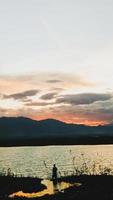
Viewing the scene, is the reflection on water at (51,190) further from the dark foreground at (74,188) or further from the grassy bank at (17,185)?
the grassy bank at (17,185)

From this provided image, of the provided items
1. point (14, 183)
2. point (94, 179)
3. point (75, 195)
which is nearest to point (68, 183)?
point (94, 179)

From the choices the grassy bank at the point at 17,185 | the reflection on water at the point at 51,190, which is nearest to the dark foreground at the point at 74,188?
the grassy bank at the point at 17,185

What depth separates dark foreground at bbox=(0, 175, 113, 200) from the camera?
28.1 metres

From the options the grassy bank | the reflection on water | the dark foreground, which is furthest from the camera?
the grassy bank

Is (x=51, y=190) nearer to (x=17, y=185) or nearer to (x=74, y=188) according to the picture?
(x=74, y=188)

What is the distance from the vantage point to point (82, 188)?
31.2m

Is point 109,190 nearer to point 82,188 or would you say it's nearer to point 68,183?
point 82,188

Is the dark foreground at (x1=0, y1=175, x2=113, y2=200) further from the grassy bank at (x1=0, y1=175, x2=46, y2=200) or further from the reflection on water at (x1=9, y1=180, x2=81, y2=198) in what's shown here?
the reflection on water at (x1=9, y1=180, x2=81, y2=198)

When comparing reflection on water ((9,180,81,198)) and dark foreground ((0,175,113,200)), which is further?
reflection on water ((9,180,81,198))

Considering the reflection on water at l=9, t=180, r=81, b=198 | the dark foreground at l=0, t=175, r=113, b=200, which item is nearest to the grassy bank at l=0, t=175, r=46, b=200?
the dark foreground at l=0, t=175, r=113, b=200

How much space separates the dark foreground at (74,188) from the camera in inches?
1106

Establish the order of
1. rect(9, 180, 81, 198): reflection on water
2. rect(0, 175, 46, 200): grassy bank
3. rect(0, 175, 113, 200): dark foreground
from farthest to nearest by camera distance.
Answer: rect(0, 175, 46, 200): grassy bank, rect(9, 180, 81, 198): reflection on water, rect(0, 175, 113, 200): dark foreground

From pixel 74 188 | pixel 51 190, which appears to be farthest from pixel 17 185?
pixel 74 188

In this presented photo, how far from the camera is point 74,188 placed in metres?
31.1
